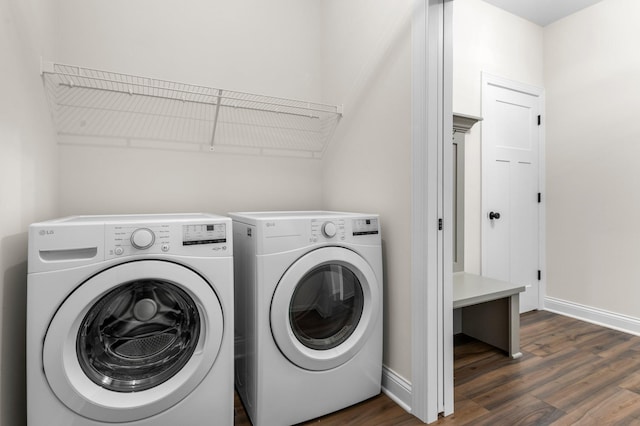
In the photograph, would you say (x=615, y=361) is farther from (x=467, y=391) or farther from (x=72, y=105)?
(x=72, y=105)

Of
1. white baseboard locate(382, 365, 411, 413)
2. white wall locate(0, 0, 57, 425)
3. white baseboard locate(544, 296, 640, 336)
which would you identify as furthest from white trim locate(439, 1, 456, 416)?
white baseboard locate(544, 296, 640, 336)

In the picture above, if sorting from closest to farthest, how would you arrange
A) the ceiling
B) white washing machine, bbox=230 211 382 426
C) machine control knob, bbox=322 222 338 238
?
1. white washing machine, bbox=230 211 382 426
2. machine control knob, bbox=322 222 338 238
3. the ceiling

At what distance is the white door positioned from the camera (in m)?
2.68

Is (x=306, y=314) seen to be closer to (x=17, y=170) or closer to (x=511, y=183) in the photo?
(x=17, y=170)

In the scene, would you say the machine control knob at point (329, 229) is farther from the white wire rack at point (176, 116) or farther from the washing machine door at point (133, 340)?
the white wire rack at point (176, 116)

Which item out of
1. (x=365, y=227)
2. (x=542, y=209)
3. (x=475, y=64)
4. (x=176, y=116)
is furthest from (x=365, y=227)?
(x=542, y=209)

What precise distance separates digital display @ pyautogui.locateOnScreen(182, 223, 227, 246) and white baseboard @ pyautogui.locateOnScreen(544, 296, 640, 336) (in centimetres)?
309

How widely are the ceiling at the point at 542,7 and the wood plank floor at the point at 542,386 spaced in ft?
8.64

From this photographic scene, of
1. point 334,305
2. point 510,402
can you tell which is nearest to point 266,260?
point 334,305

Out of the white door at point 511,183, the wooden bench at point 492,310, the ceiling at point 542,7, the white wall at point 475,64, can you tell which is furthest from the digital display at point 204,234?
the ceiling at point 542,7

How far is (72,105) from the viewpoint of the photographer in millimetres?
1679

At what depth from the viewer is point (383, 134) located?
1.67 m

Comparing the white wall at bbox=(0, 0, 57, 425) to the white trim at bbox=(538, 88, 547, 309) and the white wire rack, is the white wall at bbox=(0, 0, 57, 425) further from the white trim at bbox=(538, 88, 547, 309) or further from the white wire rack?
the white trim at bbox=(538, 88, 547, 309)

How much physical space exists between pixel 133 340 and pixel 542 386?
2.00 metres
